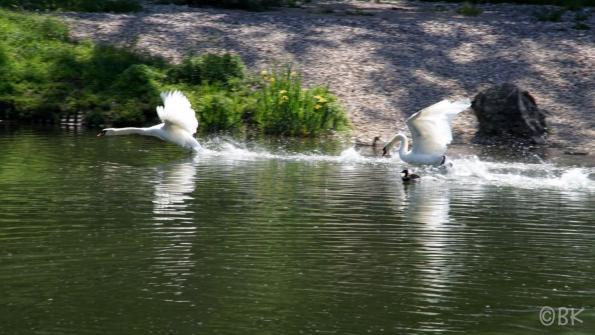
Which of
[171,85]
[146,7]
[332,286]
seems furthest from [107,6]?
[332,286]

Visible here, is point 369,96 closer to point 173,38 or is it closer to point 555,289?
point 173,38

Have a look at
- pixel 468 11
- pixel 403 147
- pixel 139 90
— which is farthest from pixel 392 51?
pixel 403 147

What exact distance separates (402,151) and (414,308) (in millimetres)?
7928

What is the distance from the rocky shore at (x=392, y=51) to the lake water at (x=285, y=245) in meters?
4.40

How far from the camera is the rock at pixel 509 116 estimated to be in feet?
68.9

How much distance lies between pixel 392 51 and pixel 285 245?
13340 mm

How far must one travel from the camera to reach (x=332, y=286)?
33.3 feet

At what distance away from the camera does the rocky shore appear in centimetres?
2242

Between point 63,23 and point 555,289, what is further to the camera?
A: point 63,23

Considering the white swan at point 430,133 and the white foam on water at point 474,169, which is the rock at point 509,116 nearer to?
the white foam on water at point 474,169

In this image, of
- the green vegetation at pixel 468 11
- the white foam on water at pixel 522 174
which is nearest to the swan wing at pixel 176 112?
the white foam on water at pixel 522 174

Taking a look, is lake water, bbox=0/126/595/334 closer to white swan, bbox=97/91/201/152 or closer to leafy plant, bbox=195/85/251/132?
white swan, bbox=97/91/201/152

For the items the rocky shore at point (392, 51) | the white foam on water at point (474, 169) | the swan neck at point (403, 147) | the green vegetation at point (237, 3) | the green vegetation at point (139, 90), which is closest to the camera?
the white foam on water at point (474, 169)

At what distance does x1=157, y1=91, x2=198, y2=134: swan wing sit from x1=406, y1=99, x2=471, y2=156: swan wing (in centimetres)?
358
